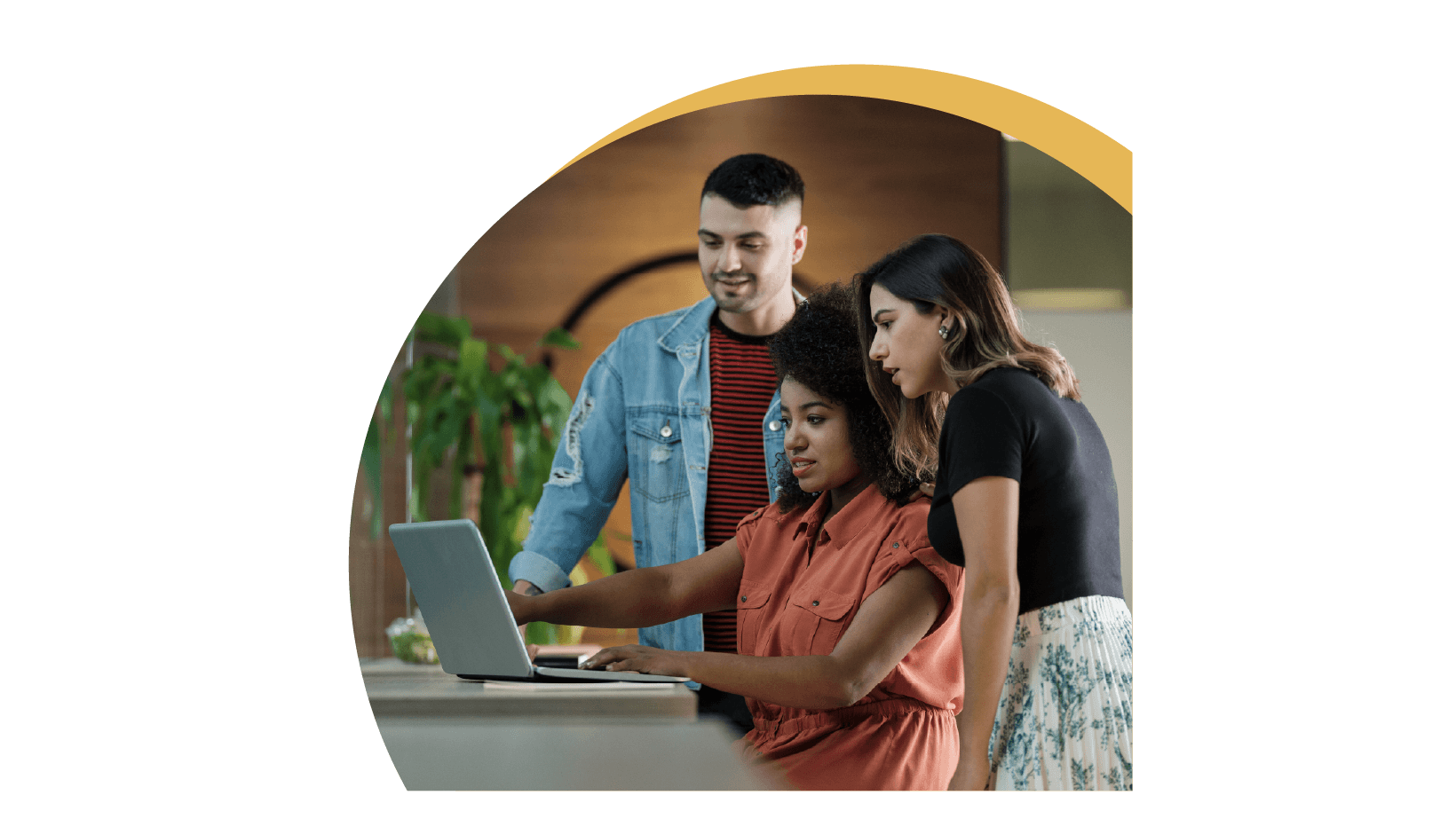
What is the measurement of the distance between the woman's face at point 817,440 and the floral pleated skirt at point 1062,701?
50 centimetres

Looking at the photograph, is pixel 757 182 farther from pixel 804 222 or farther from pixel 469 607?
pixel 469 607

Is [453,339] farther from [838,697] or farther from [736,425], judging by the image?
[838,697]

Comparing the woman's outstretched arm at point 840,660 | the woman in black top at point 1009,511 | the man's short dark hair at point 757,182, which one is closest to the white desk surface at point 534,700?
the woman's outstretched arm at point 840,660

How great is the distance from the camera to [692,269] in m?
3.31

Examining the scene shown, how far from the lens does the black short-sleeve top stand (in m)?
2.68

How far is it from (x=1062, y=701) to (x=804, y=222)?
4.09 ft

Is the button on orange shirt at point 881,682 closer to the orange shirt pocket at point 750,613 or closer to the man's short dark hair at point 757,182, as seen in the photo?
the orange shirt pocket at point 750,613

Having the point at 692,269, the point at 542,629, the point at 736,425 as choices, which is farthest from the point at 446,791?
the point at 692,269

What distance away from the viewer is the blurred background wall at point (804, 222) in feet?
10.4

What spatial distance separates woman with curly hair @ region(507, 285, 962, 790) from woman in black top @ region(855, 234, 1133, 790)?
81mm

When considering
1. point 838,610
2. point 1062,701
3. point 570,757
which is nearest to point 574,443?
point 570,757

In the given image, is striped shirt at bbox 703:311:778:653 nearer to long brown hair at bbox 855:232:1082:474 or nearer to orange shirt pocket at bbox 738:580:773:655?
orange shirt pocket at bbox 738:580:773:655

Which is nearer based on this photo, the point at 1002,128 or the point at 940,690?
the point at 940,690

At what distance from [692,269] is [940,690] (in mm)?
1191
